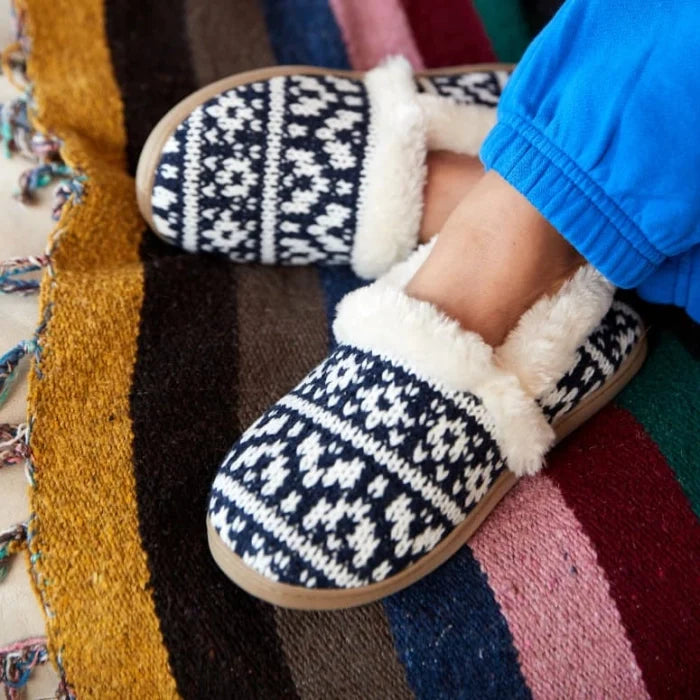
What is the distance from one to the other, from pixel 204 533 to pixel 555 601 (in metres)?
0.25

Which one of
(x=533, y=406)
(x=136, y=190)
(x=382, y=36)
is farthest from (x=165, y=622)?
(x=382, y=36)

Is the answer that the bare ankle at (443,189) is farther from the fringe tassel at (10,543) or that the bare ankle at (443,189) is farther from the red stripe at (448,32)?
the fringe tassel at (10,543)

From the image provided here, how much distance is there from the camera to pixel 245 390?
2.02 feet

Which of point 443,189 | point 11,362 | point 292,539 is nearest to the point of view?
point 292,539

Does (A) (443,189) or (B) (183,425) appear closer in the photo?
(B) (183,425)

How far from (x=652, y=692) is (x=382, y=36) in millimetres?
683

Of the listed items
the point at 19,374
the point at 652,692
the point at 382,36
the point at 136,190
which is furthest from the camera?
the point at 382,36

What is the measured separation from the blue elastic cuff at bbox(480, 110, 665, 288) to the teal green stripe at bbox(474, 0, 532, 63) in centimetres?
35

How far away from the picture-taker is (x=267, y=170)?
672 mm

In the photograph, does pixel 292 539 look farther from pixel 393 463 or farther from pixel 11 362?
pixel 11 362

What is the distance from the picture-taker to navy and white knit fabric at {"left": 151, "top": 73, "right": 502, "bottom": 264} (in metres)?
0.67

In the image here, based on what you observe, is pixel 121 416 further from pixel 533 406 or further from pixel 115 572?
pixel 533 406

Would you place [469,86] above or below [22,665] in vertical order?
above

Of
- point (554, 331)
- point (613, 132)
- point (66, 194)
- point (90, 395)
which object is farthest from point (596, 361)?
point (66, 194)
